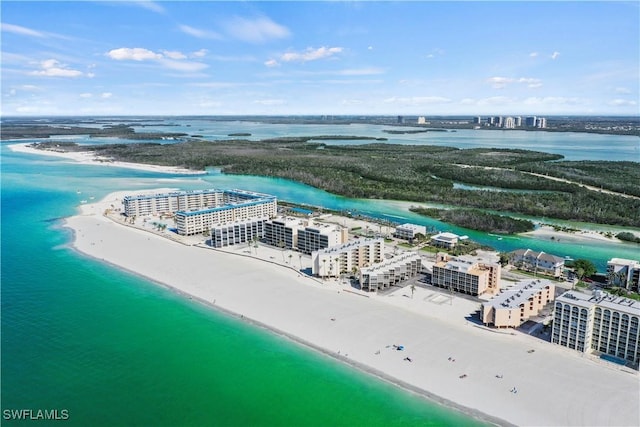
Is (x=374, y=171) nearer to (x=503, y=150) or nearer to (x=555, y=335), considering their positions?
(x=503, y=150)

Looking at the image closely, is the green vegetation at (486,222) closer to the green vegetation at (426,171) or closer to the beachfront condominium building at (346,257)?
the green vegetation at (426,171)

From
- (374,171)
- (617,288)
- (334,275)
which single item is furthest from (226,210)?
(374,171)

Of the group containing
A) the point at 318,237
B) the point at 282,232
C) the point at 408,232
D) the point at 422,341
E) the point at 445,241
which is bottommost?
the point at 422,341

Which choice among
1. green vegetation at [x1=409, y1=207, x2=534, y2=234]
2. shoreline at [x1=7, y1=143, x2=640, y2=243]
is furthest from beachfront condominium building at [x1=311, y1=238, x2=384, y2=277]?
shoreline at [x1=7, y1=143, x2=640, y2=243]

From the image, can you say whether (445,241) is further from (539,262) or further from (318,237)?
(318,237)

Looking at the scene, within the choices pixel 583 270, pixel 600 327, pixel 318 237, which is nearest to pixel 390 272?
pixel 318 237

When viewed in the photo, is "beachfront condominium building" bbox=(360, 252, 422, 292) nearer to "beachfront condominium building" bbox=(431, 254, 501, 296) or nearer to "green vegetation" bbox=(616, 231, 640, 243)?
"beachfront condominium building" bbox=(431, 254, 501, 296)

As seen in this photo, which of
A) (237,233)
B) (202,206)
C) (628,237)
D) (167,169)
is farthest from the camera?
(167,169)
